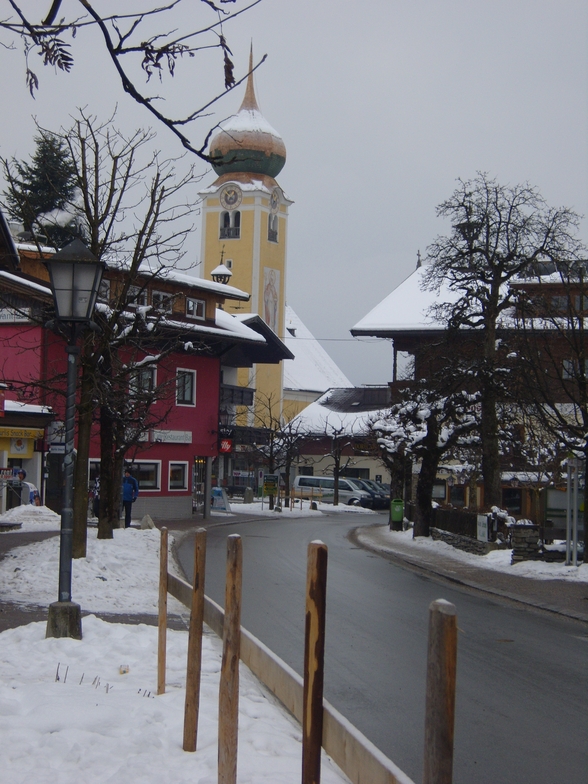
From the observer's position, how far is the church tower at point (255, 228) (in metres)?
80.8

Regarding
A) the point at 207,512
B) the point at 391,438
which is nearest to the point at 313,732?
the point at 391,438

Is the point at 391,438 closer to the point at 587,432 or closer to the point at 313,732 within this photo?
the point at 587,432

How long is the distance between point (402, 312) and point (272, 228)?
3874 centimetres

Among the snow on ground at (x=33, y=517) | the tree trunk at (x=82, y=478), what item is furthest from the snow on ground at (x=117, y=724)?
the snow on ground at (x=33, y=517)

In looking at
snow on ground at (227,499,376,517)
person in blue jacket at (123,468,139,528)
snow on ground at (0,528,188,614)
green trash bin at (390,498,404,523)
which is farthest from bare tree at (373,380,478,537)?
snow on ground at (227,499,376,517)

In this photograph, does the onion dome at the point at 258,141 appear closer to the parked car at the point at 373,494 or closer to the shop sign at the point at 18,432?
the parked car at the point at 373,494

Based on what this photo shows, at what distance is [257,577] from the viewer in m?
17.5

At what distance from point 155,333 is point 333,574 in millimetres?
6244

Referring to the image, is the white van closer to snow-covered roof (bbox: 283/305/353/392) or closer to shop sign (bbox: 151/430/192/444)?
shop sign (bbox: 151/430/192/444)

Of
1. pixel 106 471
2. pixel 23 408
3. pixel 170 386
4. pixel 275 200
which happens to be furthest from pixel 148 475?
pixel 275 200

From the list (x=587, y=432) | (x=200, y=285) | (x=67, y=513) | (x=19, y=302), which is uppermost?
(x=200, y=285)

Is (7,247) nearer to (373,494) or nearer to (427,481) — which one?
(427,481)

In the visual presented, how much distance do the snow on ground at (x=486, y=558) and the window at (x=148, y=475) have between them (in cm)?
1039

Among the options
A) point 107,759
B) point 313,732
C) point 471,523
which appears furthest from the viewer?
point 471,523
